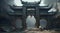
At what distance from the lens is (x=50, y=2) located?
144 feet

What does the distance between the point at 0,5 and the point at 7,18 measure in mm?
3482

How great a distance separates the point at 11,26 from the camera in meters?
37.9

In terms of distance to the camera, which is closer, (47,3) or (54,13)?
(54,13)

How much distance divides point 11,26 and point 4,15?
10.4ft

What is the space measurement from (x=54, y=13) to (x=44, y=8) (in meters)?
2.58

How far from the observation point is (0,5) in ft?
129

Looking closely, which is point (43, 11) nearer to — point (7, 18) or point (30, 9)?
point (30, 9)

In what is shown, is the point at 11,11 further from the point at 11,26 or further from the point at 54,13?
the point at 54,13

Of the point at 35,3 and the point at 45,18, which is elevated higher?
the point at 35,3

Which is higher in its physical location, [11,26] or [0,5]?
[0,5]

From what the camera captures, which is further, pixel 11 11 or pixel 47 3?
pixel 47 3

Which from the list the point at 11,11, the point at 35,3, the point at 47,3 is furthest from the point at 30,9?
the point at 47,3

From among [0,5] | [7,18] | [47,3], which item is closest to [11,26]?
[7,18]

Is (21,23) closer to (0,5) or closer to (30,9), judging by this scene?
(30,9)
